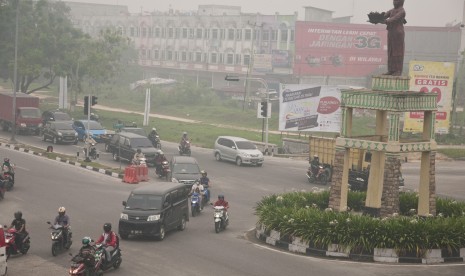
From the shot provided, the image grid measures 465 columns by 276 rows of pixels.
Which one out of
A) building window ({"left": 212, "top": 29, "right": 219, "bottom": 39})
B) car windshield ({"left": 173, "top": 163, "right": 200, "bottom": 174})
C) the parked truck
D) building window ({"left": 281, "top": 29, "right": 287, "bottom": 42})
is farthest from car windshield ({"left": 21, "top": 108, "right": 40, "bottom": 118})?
building window ({"left": 212, "top": 29, "right": 219, "bottom": 39})

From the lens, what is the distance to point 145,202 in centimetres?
2617

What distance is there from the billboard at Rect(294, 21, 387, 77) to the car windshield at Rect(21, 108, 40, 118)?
168 ft

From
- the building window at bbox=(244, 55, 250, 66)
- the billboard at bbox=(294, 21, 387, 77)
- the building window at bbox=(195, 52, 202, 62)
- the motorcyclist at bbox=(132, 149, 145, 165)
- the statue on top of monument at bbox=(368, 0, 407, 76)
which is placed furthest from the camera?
the building window at bbox=(195, 52, 202, 62)

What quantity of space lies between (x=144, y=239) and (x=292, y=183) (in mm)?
17038

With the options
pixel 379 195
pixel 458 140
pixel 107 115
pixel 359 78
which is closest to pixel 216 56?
pixel 359 78

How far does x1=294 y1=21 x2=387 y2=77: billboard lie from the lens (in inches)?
3984

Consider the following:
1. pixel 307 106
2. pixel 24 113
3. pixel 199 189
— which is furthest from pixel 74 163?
pixel 307 106

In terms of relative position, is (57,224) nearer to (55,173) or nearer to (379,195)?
(379,195)

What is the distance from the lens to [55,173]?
4078 centimetres

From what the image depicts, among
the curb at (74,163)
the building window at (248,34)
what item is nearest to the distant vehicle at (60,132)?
the curb at (74,163)

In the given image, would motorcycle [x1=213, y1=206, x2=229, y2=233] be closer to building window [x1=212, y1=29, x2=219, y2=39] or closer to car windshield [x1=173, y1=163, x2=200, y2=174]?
car windshield [x1=173, y1=163, x2=200, y2=174]

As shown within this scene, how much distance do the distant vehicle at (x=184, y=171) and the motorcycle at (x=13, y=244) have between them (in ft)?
46.4

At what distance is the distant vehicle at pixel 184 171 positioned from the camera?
37.0 meters

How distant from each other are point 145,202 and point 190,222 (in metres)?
4.28
